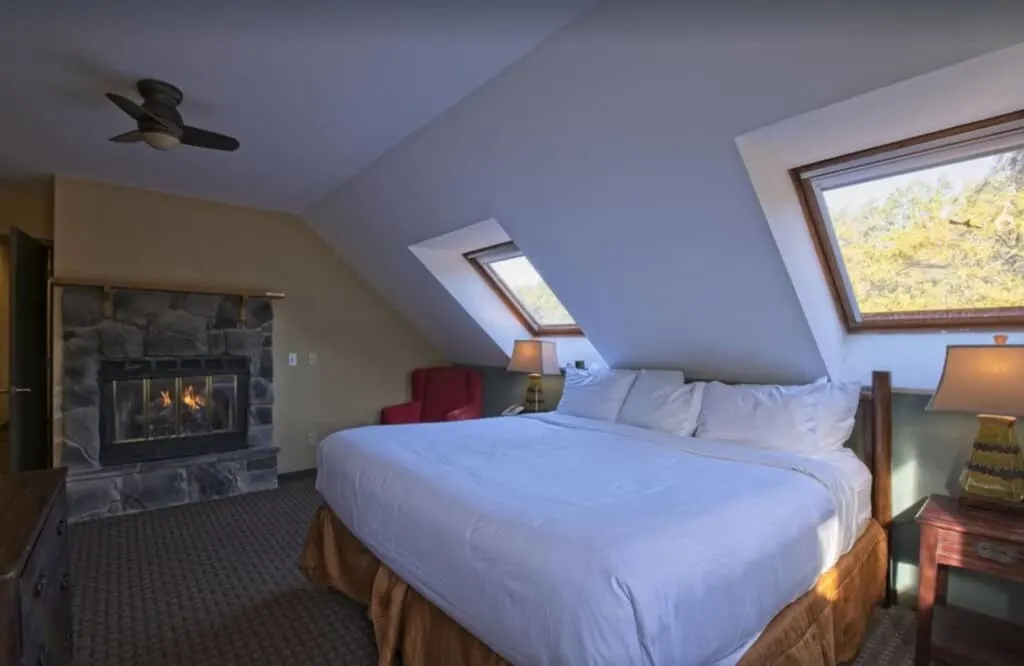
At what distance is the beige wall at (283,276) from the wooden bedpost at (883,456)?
4057 mm

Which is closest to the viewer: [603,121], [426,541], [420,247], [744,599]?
[744,599]

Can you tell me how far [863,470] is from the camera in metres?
2.42

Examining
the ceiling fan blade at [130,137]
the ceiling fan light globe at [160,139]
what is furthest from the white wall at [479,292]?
the ceiling fan blade at [130,137]

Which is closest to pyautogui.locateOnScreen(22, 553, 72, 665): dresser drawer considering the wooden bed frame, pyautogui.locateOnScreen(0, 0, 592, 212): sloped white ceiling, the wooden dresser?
the wooden dresser

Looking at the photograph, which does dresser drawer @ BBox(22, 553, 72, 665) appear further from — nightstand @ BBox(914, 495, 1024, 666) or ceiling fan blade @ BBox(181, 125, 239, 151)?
nightstand @ BBox(914, 495, 1024, 666)

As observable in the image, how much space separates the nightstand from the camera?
1831 mm

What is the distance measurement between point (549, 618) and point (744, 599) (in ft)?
2.01

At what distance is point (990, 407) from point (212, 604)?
3402mm

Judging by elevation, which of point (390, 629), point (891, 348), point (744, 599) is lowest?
point (390, 629)

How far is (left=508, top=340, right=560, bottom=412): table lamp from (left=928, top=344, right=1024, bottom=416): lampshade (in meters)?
2.41

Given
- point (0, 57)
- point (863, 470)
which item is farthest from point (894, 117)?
point (0, 57)

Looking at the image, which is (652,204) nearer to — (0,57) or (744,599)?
(744,599)

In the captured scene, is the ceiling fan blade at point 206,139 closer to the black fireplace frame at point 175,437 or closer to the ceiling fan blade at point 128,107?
the ceiling fan blade at point 128,107

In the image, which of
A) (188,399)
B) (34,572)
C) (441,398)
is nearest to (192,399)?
(188,399)
